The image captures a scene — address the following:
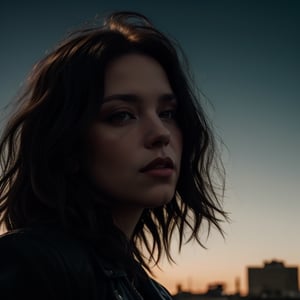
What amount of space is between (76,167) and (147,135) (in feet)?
0.99

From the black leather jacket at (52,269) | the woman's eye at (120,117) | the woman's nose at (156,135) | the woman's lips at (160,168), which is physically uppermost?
the woman's eye at (120,117)

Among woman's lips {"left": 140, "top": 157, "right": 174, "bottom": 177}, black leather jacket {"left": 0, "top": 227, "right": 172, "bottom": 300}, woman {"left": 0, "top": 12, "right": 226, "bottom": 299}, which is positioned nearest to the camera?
black leather jacket {"left": 0, "top": 227, "right": 172, "bottom": 300}

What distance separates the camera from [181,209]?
3799 mm

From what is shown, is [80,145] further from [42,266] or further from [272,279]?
[272,279]

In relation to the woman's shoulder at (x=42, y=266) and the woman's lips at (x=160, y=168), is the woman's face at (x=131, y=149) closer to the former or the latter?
the woman's lips at (x=160, y=168)

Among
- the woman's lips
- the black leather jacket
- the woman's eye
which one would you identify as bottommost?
the black leather jacket

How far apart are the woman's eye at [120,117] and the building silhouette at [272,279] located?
88054mm

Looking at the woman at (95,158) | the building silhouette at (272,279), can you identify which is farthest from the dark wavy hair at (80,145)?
the building silhouette at (272,279)

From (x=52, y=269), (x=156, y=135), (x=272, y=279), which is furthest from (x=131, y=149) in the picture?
(x=272, y=279)

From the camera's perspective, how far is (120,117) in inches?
128

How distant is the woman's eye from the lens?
3.25 meters

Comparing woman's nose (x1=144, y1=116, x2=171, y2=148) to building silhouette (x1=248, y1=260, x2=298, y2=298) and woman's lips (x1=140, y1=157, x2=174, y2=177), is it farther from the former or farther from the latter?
building silhouette (x1=248, y1=260, x2=298, y2=298)

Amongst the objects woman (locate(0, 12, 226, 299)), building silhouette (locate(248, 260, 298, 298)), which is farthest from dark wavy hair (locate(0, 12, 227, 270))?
building silhouette (locate(248, 260, 298, 298))

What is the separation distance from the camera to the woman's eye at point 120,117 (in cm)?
325
